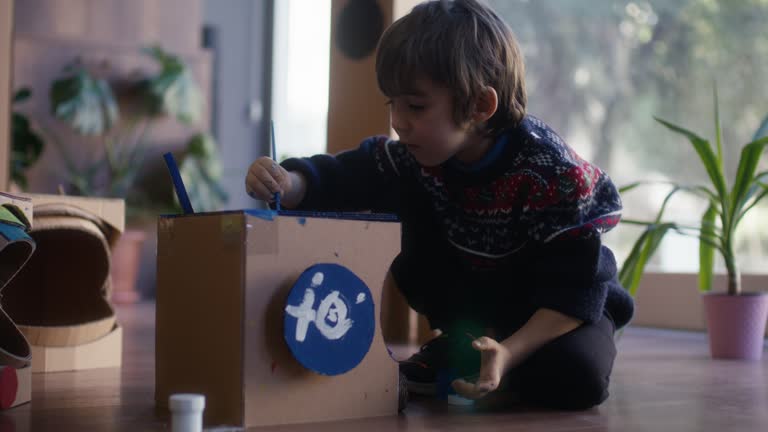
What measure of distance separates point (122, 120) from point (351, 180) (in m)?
2.60

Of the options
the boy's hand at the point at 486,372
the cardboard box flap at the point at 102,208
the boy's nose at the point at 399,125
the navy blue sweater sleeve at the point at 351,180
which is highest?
the boy's nose at the point at 399,125

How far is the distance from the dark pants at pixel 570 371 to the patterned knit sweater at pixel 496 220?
0.04 metres

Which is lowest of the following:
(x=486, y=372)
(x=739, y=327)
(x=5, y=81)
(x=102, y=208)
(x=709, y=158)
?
(x=739, y=327)

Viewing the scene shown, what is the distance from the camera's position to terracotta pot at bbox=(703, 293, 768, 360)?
181 centimetres

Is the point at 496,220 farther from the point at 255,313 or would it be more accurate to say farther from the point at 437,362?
the point at 255,313

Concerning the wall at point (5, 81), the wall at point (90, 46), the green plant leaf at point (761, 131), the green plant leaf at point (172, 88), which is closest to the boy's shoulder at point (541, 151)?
the green plant leaf at point (761, 131)

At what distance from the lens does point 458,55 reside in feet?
3.56

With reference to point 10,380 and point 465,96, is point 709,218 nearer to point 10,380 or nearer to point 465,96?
point 465,96

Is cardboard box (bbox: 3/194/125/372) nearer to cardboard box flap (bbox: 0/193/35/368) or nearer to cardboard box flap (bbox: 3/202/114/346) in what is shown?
cardboard box flap (bbox: 3/202/114/346)

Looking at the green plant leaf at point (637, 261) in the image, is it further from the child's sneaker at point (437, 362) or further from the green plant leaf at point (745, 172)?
the child's sneaker at point (437, 362)

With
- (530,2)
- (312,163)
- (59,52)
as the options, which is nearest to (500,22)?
(312,163)

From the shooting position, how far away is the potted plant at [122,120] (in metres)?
3.37

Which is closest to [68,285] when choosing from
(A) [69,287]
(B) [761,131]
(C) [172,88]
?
(A) [69,287]

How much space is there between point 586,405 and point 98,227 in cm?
86
